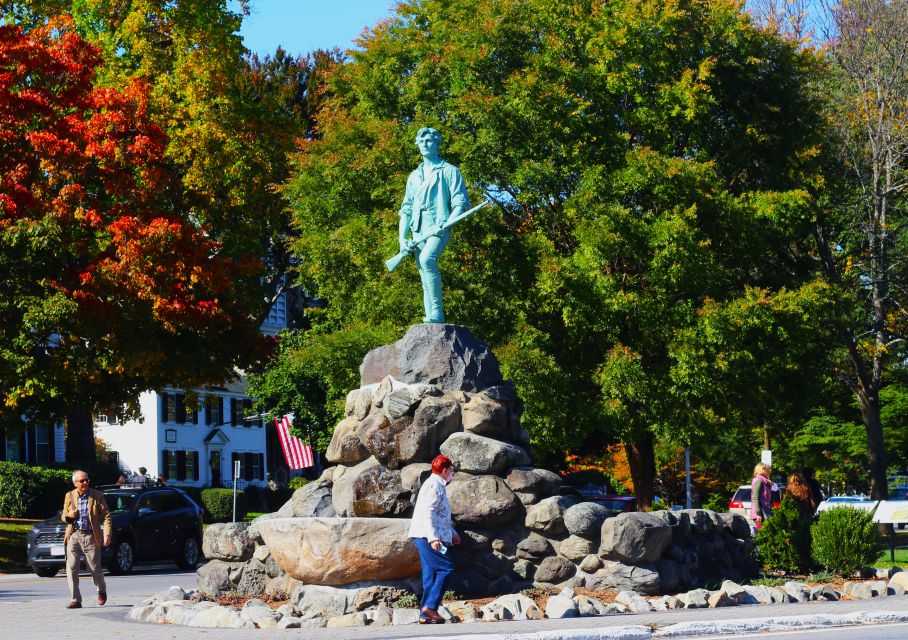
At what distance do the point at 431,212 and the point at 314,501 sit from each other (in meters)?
4.27

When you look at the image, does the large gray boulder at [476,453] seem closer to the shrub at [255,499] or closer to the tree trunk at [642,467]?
the tree trunk at [642,467]

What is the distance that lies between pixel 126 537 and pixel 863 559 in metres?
14.3

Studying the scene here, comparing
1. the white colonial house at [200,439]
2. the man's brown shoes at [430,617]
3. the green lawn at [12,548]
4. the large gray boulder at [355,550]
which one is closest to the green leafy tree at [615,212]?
the green lawn at [12,548]

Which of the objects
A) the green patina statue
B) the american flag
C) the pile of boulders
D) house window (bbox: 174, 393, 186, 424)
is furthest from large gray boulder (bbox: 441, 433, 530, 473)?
house window (bbox: 174, 393, 186, 424)

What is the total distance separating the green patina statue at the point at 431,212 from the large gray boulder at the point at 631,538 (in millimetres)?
3834

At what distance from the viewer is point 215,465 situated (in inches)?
2349

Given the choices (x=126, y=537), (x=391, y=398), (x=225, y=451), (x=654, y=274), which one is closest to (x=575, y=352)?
(x=654, y=274)

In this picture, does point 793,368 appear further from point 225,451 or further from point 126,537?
point 225,451

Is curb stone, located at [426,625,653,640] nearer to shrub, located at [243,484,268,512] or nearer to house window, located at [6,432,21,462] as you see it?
house window, located at [6,432,21,462]

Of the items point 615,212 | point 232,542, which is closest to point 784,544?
point 232,542

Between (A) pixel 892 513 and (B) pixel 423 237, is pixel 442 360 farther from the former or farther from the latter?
(A) pixel 892 513

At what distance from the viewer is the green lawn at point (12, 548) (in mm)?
26312

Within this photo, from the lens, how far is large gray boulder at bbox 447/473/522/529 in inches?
571

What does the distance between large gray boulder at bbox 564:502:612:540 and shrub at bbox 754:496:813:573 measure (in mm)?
3618
